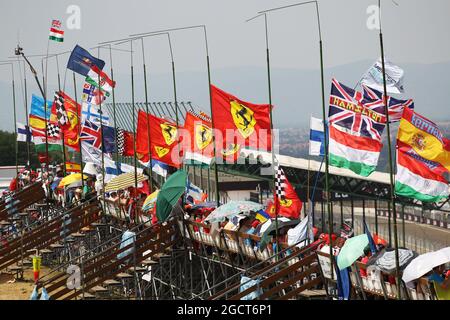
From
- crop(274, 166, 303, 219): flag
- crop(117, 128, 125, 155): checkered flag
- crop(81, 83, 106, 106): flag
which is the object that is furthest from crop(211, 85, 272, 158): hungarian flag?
crop(117, 128, 125, 155): checkered flag

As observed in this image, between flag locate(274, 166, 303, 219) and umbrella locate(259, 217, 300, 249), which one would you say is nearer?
umbrella locate(259, 217, 300, 249)

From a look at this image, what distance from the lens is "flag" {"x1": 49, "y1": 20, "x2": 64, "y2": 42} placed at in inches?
2324

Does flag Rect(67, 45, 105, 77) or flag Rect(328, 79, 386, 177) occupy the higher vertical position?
flag Rect(67, 45, 105, 77)

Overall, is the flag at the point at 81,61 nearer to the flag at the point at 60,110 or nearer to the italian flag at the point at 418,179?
the flag at the point at 60,110

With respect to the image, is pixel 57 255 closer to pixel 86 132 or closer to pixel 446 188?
pixel 86 132

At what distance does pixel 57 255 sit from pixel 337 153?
2991 cm

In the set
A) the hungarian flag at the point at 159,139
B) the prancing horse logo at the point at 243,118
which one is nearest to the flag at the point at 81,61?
the hungarian flag at the point at 159,139

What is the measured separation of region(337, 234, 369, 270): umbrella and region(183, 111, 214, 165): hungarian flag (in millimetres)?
13174

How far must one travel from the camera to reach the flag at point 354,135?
3133 centimetres

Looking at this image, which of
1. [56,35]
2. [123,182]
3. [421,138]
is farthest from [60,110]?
[421,138]

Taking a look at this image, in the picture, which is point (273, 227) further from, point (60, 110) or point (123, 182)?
point (60, 110)

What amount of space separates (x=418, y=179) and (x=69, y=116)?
116ft

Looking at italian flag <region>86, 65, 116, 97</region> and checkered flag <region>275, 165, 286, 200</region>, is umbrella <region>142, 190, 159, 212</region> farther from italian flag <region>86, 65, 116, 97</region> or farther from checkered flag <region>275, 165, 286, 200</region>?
italian flag <region>86, 65, 116, 97</region>
